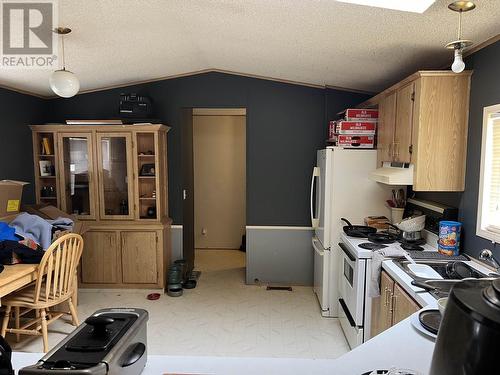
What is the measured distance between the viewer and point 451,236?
250 cm

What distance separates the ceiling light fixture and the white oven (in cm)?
171

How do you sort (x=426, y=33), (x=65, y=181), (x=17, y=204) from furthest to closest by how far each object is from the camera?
(x=65, y=181), (x=17, y=204), (x=426, y=33)

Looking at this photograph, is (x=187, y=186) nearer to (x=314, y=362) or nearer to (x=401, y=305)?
(x=401, y=305)

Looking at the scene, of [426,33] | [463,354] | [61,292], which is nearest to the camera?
[463,354]

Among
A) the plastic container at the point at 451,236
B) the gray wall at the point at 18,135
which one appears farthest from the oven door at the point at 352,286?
the gray wall at the point at 18,135

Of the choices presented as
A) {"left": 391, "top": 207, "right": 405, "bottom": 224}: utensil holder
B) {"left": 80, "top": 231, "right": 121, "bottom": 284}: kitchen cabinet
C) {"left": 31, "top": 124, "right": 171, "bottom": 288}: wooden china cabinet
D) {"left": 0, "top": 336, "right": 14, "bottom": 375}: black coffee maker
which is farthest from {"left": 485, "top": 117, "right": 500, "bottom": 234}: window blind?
{"left": 80, "top": 231, "right": 121, "bottom": 284}: kitchen cabinet

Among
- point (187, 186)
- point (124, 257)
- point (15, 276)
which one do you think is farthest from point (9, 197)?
point (187, 186)

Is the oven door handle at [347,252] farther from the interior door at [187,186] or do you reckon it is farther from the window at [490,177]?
the interior door at [187,186]

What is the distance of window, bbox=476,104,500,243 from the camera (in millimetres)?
2203

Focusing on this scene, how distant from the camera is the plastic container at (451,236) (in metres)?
2.50

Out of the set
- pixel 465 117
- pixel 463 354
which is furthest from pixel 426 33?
pixel 463 354

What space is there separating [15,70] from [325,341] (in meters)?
3.68

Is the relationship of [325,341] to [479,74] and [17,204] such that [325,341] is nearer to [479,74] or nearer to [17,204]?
[479,74]

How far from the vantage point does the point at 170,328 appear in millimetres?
3363
